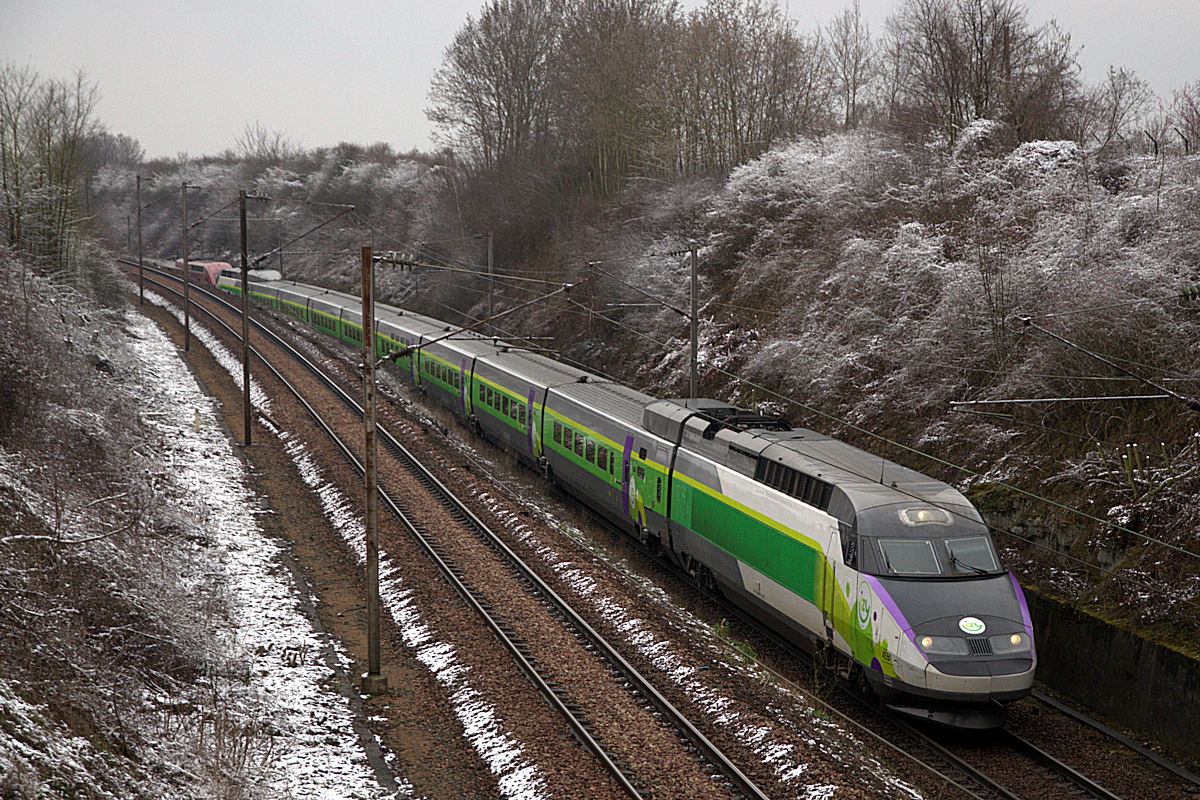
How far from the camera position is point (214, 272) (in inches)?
2916

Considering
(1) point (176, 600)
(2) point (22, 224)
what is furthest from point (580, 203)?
(1) point (176, 600)

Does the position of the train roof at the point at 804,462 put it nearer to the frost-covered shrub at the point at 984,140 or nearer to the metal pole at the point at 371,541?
the metal pole at the point at 371,541

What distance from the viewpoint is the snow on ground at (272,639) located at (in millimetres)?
11977

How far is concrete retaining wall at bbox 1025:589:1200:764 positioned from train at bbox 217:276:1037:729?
7.38ft

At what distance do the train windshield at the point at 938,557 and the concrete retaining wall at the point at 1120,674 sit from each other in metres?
2.95

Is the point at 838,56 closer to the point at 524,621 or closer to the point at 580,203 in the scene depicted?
the point at 580,203

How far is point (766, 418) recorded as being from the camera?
58.7ft

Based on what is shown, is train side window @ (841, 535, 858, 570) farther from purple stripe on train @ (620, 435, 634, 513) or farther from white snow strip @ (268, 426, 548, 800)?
purple stripe on train @ (620, 435, 634, 513)

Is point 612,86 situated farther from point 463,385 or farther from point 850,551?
point 850,551

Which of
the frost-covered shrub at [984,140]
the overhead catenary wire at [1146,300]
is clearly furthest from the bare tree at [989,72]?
the overhead catenary wire at [1146,300]

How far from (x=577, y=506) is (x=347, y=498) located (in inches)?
240

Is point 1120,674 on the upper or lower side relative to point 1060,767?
upper

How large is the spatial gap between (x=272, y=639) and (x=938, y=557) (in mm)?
11118

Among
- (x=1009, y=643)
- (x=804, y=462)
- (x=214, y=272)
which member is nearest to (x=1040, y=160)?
(x=804, y=462)
